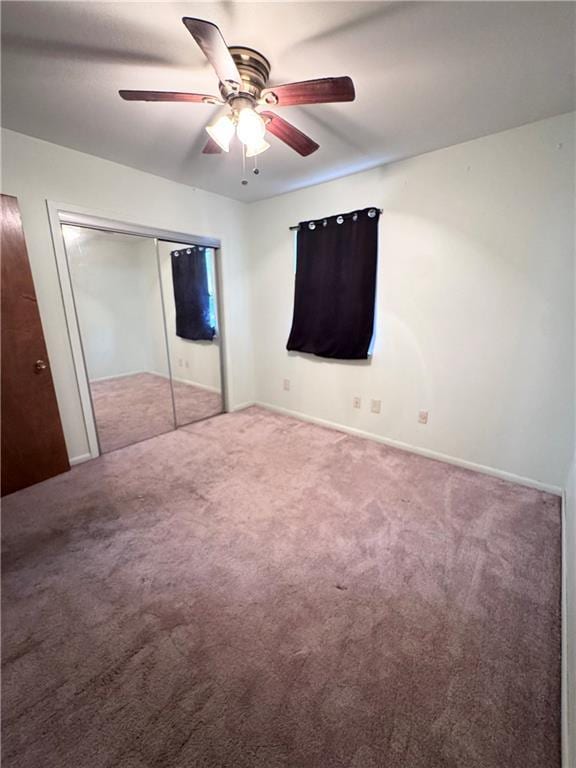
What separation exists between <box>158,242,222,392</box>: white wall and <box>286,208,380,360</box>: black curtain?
3.53 feet

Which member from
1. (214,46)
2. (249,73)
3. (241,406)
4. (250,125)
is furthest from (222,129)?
(241,406)

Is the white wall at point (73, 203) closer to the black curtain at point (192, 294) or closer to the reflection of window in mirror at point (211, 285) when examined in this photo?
the reflection of window in mirror at point (211, 285)

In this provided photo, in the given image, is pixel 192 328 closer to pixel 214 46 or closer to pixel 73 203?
pixel 73 203

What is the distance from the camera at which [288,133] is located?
1.64m

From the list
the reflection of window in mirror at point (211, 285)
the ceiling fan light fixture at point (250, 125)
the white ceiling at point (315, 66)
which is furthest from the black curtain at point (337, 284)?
the ceiling fan light fixture at point (250, 125)

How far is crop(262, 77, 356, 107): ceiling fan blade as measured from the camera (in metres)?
1.22

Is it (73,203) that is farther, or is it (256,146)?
(73,203)

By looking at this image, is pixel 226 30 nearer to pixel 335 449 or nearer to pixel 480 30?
pixel 480 30

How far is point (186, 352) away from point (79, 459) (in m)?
1.48

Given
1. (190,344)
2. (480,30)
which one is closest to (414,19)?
(480,30)

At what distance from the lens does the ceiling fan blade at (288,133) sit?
1.51 meters

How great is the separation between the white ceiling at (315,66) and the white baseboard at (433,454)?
7.73 ft

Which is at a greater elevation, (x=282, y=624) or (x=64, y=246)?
(x=64, y=246)

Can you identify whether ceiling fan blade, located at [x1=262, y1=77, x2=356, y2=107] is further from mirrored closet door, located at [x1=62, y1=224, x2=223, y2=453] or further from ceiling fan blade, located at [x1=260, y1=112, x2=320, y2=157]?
mirrored closet door, located at [x1=62, y1=224, x2=223, y2=453]
